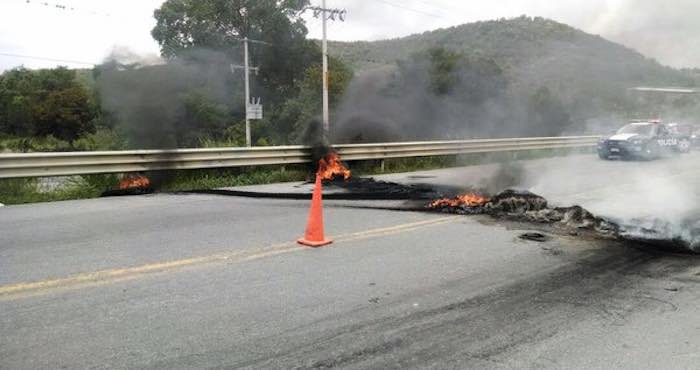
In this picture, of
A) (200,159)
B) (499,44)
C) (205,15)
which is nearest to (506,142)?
(200,159)

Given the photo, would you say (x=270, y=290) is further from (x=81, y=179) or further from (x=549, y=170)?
(x=549, y=170)

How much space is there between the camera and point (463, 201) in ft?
29.1

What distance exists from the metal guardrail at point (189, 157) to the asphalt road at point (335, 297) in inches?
108

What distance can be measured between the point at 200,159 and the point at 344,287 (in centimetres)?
859

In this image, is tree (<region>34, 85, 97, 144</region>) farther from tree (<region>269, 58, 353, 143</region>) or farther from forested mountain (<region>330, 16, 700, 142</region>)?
forested mountain (<region>330, 16, 700, 142</region>)

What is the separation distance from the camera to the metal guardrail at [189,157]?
10.0 m

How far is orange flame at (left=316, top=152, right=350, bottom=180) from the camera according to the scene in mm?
13703

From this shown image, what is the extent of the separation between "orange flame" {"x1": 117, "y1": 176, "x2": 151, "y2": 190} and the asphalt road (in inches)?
139

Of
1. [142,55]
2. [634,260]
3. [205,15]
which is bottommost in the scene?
[634,260]

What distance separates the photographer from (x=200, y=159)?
12.5m

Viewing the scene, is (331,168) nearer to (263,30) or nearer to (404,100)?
(404,100)

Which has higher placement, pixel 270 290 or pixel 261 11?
pixel 261 11

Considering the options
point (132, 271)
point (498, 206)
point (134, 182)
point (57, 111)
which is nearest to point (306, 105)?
point (134, 182)

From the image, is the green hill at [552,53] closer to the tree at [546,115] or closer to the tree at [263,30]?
the tree at [546,115]
